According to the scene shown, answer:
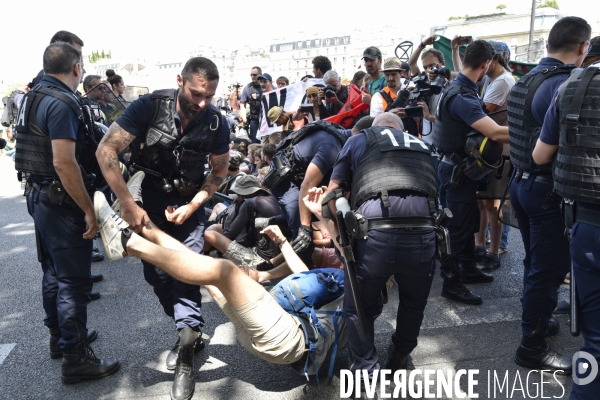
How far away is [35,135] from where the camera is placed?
321 centimetres

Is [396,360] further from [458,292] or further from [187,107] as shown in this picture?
[187,107]

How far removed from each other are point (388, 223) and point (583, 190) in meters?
0.96

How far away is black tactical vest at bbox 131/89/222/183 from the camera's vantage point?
3.26 metres

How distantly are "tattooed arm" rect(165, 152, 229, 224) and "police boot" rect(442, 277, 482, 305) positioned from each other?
2.18 m

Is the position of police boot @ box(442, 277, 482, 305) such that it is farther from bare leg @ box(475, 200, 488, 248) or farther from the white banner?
the white banner

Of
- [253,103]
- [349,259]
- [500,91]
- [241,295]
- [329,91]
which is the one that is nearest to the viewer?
[241,295]

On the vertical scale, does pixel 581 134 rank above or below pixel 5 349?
above

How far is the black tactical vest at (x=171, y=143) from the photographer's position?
3.26 meters

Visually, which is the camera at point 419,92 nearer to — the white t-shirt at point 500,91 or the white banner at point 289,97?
the white t-shirt at point 500,91

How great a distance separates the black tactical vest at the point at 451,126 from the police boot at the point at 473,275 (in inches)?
44.9

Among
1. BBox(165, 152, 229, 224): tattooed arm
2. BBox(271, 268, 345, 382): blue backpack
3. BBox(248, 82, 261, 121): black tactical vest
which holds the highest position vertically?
BBox(165, 152, 229, 224): tattooed arm

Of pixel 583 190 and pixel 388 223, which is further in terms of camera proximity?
pixel 388 223

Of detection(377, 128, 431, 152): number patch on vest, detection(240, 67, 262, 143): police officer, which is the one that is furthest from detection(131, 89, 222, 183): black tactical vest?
detection(240, 67, 262, 143): police officer

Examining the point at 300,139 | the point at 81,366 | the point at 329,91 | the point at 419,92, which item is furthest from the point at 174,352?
the point at 329,91
